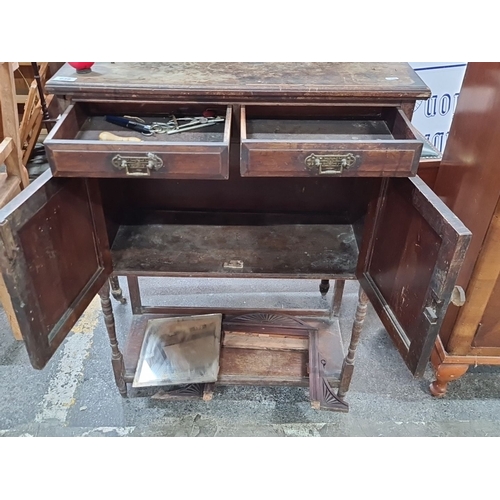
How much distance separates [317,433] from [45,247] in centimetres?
103

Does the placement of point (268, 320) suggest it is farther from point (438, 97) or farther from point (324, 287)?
point (438, 97)

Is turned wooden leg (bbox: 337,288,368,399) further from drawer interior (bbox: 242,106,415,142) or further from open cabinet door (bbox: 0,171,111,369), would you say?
open cabinet door (bbox: 0,171,111,369)

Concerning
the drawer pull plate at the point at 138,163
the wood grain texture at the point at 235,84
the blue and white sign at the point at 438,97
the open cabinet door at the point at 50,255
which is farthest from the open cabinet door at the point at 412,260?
the blue and white sign at the point at 438,97

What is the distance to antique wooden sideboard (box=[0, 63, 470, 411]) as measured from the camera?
96 cm

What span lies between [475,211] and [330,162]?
58 cm

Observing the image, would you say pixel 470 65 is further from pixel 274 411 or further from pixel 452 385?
pixel 274 411

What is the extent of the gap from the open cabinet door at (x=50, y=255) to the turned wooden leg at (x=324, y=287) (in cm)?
101

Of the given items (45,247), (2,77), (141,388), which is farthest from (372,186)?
(2,77)

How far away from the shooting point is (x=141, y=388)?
1.60 m

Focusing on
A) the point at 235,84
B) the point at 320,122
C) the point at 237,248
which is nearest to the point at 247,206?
the point at 237,248

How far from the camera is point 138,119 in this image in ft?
3.91

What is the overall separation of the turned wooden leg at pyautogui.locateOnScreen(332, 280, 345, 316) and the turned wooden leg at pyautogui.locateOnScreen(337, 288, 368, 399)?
0.30 meters

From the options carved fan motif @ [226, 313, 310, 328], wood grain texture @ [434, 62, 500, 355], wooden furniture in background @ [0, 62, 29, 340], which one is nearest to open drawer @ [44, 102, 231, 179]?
wooden furniture in background @ [0, 62, 29, 340]

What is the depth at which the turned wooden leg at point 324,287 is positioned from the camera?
78.1 inches
